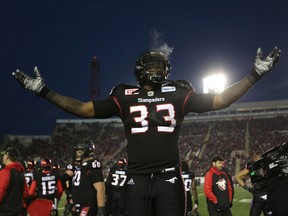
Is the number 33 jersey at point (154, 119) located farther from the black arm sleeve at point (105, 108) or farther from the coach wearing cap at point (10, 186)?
the coach wearing cap at point (10, 186)

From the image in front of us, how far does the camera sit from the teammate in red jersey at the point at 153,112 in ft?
11.3

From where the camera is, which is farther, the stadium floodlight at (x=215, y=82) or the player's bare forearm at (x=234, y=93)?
the stadium floodlight at (x=215, y=82)

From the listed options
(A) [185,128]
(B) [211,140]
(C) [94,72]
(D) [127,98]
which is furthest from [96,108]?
(C) [94,72]

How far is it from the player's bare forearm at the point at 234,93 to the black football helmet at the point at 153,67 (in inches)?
21.3

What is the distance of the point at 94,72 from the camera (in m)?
76.6

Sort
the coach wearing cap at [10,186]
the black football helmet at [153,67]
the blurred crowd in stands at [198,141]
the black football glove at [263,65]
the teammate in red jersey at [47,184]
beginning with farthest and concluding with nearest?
the blurred crowd in stands at [198,141], the teammate in red jersey at [47,184], the coach wearing cap at [10,186], the black football helmet at [153,67], the black football glove at [263,65]

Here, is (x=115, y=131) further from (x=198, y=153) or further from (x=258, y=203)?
(x=258, y=203)

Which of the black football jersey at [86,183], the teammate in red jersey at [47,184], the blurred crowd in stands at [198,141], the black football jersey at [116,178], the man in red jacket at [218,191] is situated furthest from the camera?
the blurred crowd in stands at [198,141]

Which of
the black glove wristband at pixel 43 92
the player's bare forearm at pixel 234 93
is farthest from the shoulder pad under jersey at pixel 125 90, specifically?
the player's bare forearm at pixel 234 93

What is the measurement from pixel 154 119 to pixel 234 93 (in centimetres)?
75

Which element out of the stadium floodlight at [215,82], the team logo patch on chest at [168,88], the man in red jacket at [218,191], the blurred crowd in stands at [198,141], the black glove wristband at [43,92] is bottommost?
the man in red jacket at [218,191]

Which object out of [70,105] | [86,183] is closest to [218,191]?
[86,183]

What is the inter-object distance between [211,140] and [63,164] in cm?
1835

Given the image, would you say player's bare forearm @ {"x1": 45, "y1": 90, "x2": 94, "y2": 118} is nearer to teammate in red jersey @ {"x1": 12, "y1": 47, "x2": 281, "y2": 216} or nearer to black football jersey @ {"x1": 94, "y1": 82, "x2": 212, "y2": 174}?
teammate in red jersey @ {"x1": 12, "y1": 47, "x2": 281, "y2": 216}
